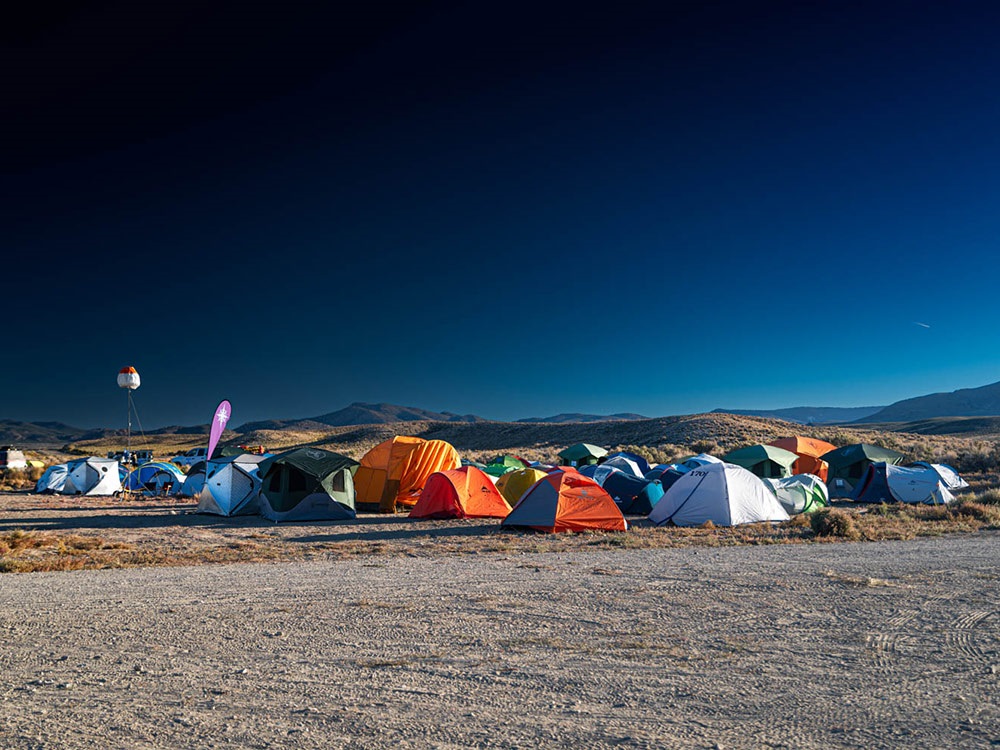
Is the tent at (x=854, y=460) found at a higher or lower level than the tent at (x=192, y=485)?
lower

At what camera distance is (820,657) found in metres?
6.47

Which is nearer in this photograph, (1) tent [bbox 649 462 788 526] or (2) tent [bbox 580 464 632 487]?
(1) tent [bbox 649 462 788 526]

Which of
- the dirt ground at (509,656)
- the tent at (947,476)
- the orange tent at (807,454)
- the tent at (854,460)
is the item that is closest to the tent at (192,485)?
the dirt ground at (509,656)

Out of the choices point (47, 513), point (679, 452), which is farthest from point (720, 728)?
point (679, 452)

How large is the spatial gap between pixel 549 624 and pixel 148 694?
12.5 feet

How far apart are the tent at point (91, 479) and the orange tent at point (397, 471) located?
584 inches

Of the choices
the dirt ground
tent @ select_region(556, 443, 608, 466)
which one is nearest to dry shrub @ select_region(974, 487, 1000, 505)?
the dirt ground

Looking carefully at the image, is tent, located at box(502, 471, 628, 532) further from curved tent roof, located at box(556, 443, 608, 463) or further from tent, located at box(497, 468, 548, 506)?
curved tent roof, located at box(556, 443, 608, 463)

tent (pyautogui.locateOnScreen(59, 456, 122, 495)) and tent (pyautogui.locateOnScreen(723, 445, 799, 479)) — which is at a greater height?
tent (pyautogui.locateOnScreen(59, 456, 122, 495))

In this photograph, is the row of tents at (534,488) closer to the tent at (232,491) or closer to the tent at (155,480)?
the tent at (232,491)

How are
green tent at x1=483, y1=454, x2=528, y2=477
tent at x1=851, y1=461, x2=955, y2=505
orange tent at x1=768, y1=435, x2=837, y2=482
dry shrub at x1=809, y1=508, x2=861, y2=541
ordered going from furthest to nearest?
orange tent at x1=768, y1=435, x2=837, y2=482
green tent at x1=483, y1=454, x2=528, y2=477
tent at x1=851, y1=461, x2=955, y2=505
dry shrub at x1=809, y1=508, x2=861, y2=541

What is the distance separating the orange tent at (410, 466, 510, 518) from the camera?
2047cm

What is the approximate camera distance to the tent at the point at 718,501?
59.3ft

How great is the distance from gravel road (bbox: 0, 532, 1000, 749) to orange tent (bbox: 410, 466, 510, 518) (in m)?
9.56
